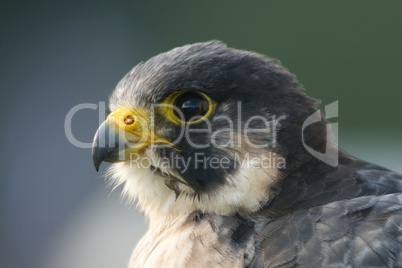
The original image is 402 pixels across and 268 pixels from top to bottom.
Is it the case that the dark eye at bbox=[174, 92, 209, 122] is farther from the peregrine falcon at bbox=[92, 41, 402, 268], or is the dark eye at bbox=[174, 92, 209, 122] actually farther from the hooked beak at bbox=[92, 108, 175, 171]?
the hooked beak at bbox=[92, 108, 175, 171]

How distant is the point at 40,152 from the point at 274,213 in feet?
18.2

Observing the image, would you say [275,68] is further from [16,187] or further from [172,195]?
[16,187]

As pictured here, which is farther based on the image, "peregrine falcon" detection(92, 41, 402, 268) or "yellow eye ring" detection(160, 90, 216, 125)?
"yellow eye ring" detection(160, 90, 216, 125)

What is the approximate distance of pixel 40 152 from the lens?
826 cm

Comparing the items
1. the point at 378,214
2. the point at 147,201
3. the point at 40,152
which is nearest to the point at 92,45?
the point at 40,152

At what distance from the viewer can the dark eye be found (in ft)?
10.7

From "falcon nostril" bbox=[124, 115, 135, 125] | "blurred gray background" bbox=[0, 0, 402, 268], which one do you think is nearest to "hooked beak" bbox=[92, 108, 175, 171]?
"falcon nostril" bbox=[124, 115, 135, 125]

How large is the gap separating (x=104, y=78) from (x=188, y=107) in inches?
209

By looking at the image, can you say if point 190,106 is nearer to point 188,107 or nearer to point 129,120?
point 188,107

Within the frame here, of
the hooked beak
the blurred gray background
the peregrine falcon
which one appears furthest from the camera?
the blurred gray background

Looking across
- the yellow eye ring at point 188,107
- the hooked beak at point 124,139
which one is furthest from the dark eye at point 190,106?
the hooked beak at point 124,139

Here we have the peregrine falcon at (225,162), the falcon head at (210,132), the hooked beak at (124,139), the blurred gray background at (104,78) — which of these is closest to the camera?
the peregrine falcon at (225,162)

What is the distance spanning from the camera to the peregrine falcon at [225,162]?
302 centimetres

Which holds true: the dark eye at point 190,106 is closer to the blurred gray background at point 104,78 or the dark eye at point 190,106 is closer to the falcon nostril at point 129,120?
the falcon nostril at point 129,120
